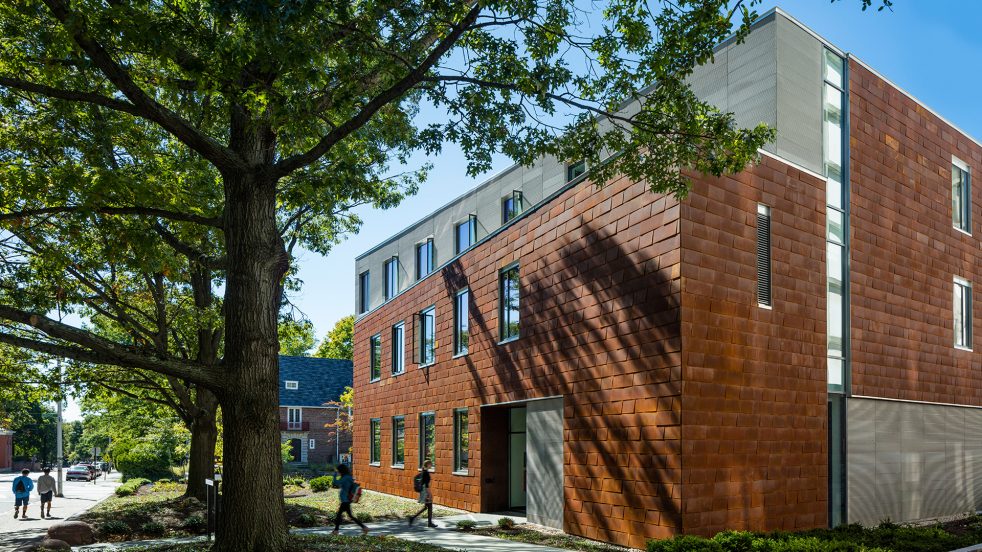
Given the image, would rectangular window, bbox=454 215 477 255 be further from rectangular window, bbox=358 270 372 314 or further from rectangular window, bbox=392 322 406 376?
rectangular window, bbox=358 270 372 314

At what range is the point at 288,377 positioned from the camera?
65375mm

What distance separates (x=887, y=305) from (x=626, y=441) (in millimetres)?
7827

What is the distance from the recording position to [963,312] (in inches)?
846

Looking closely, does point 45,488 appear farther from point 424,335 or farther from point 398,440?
point 424,335

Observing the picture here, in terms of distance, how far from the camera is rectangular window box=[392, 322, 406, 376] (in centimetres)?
2937

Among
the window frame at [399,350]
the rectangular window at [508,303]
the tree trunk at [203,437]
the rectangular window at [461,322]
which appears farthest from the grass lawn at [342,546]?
the window frame at [399,350]

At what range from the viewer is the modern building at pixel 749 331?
14.4 meters

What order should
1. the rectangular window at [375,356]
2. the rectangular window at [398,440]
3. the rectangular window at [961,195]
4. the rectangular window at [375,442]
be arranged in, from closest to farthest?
the rectangular window at [961,195], the rectangular window at [398,440], the rectangular window at [375,442], the rectangular window at [375,356]

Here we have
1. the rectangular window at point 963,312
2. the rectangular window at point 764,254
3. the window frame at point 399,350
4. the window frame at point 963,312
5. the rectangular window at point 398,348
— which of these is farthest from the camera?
the rectangular window at point 398,348

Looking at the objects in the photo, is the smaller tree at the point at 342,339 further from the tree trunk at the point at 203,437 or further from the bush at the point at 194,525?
the bush at the point at 194,525

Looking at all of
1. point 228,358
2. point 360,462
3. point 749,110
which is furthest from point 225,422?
point 360,462

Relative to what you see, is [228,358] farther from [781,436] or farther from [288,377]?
[288,377]

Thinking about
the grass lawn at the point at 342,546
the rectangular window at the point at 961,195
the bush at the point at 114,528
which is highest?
the rectangular window at the point at 961,195

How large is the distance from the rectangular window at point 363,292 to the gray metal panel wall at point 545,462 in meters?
18.8
